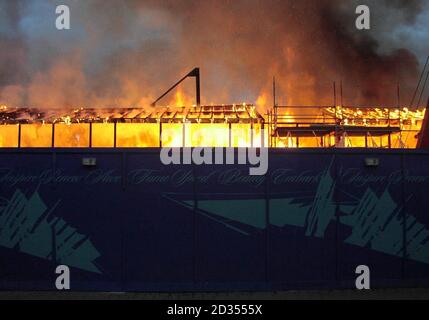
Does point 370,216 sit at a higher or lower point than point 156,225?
higher

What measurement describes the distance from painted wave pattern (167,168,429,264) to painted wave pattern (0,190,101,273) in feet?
8.29

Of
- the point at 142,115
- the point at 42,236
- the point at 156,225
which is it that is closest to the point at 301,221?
the point at 156,225

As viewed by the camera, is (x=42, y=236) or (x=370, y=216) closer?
(x=42, y=236)

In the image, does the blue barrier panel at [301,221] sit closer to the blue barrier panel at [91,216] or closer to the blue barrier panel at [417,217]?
the blue barrier panel at [417,217]

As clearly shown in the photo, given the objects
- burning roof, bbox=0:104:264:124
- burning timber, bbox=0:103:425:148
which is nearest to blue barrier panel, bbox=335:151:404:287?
burning timber, bbox=0:103:425:148

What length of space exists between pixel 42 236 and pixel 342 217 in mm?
7455

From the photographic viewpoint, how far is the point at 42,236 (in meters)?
12.6

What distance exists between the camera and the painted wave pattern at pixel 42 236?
41.3ft

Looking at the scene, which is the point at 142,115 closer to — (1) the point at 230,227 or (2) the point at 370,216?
(1) the point at 230,227

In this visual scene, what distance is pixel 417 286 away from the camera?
12.9 metres

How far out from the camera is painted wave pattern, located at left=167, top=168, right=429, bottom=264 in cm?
1276

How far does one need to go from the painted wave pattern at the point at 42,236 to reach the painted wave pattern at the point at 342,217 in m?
2.53

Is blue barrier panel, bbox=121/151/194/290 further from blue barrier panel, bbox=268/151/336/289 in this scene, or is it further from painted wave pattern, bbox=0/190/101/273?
blue barrier panel, bbox=268/151/336/289

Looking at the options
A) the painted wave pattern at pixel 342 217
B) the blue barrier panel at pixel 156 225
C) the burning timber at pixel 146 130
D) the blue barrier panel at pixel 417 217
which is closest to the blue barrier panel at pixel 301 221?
the painted wave pattern at pixel 342 217
